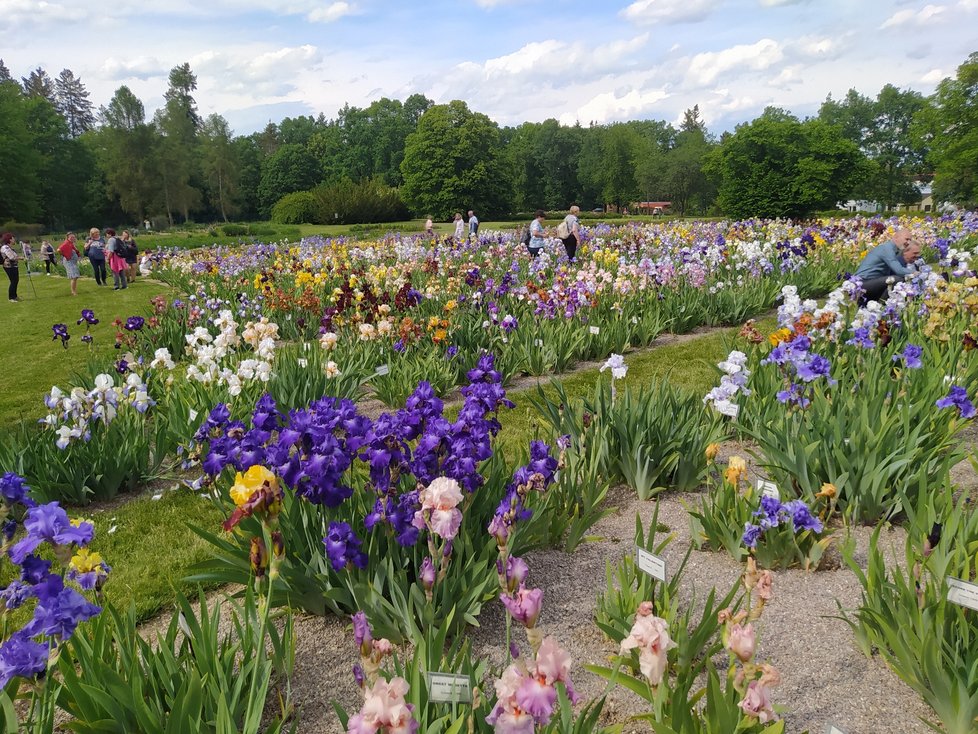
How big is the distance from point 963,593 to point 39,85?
94.2 metres

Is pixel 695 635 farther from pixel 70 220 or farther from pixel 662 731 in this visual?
pixel 70 220

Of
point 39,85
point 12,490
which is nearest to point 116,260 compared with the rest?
point 12,490

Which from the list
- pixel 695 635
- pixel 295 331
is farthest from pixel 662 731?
pixel 295 331

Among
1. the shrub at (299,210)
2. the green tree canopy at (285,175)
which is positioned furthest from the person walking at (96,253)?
the green tree canopy at (285,175)

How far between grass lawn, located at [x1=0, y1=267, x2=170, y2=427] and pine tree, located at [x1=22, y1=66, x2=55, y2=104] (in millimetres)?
70973

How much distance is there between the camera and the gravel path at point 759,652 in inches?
91.9

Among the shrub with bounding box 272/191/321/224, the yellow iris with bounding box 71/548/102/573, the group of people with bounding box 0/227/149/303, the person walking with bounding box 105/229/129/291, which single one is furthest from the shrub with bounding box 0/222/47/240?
the yellow iris with bounding box 71/548/102/573

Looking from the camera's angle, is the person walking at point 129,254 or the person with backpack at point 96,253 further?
the person walking at point 129,254

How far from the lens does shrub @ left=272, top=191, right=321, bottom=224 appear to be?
148 feet

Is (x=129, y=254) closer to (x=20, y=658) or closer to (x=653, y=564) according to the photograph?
(x=20, y=658)

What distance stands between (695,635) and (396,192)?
4779 centimetres

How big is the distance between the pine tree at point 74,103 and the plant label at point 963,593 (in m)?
95.1

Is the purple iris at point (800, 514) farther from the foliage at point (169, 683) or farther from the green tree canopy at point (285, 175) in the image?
the green tree canopy at point (285, 175)

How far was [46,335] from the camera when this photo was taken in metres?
10.4
